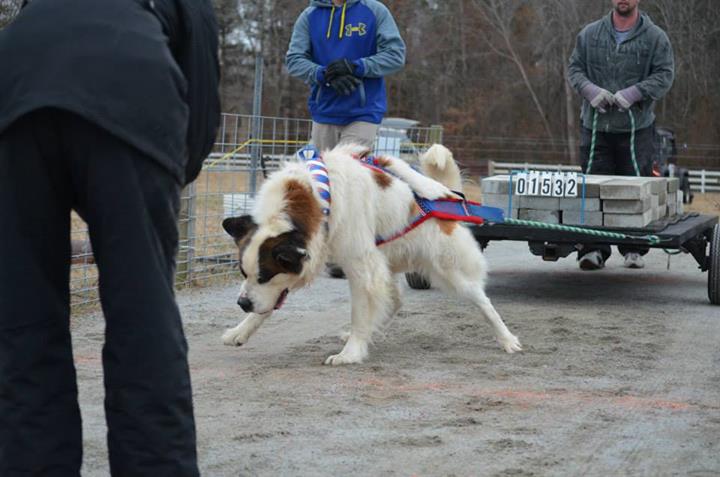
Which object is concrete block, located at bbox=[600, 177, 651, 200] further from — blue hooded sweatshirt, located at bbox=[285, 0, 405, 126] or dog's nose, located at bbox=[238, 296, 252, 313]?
dog's nose, located at bbox=[238, 296, 252, 313]

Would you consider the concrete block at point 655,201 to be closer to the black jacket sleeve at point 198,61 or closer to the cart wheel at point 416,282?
the cart wheel at point 416,282

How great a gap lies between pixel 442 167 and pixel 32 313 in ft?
14.8

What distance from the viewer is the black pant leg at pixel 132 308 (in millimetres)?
2475

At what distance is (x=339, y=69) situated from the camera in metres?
6.94

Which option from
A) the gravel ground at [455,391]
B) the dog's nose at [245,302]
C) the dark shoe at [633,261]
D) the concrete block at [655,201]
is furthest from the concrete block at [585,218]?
the dog's nose at [245,302]

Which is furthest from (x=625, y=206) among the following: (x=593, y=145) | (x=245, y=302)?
(x=245, y=302)

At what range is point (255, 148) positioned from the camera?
10055 millimetres

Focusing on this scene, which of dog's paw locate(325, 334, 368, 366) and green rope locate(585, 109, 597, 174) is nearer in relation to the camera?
dog's paw locate(325, 334, 368, 366)

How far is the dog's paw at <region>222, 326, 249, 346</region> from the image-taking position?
5.78 metres

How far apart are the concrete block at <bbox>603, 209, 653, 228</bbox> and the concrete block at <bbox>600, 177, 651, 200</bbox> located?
13 cm

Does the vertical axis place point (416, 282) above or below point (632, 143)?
below

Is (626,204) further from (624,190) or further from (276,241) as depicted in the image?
(276,241)

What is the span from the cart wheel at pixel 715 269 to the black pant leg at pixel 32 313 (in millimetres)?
5931

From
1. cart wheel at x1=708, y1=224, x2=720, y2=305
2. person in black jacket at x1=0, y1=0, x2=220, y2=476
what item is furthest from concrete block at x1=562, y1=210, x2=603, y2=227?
person in black jacket at x1=0, y1=0, x2=220, y2=476
